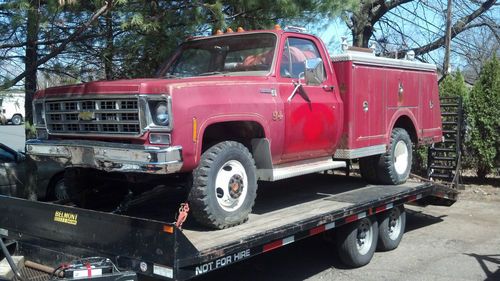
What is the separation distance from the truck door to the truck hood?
17.7 inches

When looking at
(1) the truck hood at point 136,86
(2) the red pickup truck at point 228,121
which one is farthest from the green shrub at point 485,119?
(1) the truck hood at point 136,86

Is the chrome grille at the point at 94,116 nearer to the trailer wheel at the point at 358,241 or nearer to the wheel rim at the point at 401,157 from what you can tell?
the trailer wheel at the point at 358,241

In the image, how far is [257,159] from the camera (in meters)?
5.43

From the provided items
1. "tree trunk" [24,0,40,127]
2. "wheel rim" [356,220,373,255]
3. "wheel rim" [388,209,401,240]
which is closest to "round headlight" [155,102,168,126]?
"tree trunk" [24,0,40,127]

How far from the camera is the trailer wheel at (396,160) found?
7445 millimetres

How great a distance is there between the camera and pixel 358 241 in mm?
6707

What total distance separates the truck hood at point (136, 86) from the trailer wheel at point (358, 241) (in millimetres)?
2082

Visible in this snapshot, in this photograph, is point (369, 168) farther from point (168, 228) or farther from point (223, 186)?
point (168, 228)

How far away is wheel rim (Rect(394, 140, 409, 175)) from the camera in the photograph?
7723 mm

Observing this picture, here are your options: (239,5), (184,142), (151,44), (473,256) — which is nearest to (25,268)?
(184,142)

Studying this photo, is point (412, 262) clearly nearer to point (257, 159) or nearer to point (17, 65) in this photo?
point (257, 159)

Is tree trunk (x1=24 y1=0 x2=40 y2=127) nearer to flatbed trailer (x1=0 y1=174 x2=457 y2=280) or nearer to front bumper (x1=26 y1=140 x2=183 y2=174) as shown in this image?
front bumper (x1=26 y1=140 x2=183 y2=174)

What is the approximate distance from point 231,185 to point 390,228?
10.9ft

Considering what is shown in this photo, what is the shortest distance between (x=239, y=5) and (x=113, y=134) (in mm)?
3164
